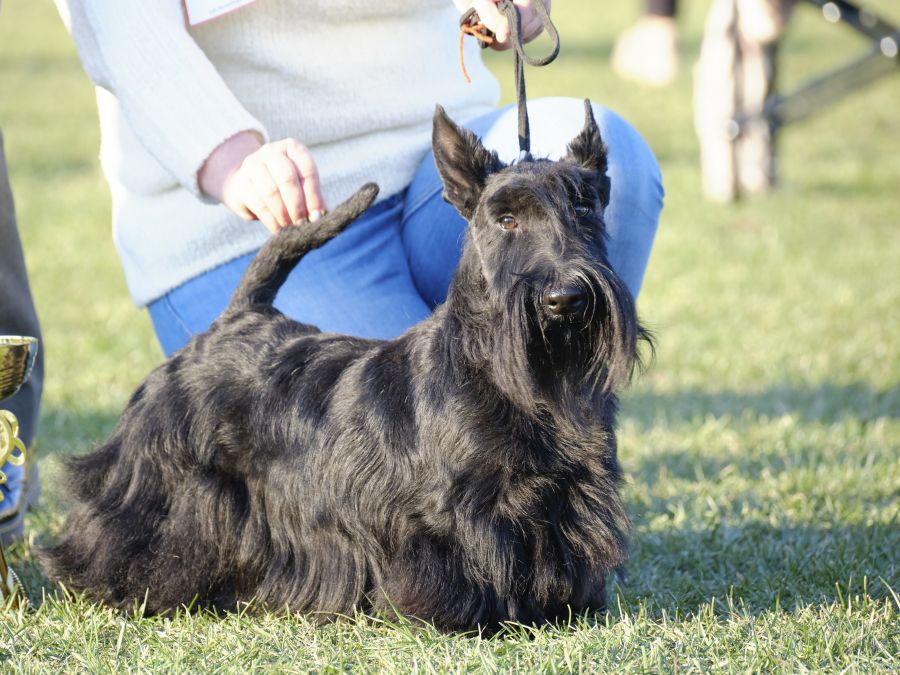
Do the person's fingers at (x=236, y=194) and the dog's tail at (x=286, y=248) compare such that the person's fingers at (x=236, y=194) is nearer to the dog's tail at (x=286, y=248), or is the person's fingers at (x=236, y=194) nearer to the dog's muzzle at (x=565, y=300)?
the dog's tail at (x=286, y=248)

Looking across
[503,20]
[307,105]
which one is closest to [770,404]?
[307,105]

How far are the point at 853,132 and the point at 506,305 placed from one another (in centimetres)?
1107

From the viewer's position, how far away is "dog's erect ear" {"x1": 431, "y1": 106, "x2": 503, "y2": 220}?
7.06 feet

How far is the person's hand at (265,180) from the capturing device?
2.33m

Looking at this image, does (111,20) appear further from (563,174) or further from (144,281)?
(563,174)

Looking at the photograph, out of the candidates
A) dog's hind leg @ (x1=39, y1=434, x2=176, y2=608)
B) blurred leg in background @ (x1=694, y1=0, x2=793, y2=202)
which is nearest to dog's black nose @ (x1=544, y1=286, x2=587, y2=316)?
dog's hind leg @ (x1=39, y1=434, x2=176, y2=608)

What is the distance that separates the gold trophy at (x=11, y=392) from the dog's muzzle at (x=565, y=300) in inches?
47.5

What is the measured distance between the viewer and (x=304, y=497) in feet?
7.85

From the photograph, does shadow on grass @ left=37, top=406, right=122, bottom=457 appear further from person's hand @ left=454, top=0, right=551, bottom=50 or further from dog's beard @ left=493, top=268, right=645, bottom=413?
dog's beard @ left=493, top=268, right=645, bottom=413

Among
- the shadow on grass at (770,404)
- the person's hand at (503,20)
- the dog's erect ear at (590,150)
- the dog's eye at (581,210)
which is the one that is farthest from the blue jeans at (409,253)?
the shadow on grass at (770,404)

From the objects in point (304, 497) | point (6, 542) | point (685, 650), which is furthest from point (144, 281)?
point (685, 650)

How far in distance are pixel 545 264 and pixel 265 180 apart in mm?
681

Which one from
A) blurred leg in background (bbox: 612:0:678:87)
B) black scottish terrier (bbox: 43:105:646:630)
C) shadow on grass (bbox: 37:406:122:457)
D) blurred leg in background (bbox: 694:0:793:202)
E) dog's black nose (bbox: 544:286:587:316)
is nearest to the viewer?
dog's black nose (bbox: 544:286:587:316)

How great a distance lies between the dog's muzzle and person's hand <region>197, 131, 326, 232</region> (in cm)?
67
